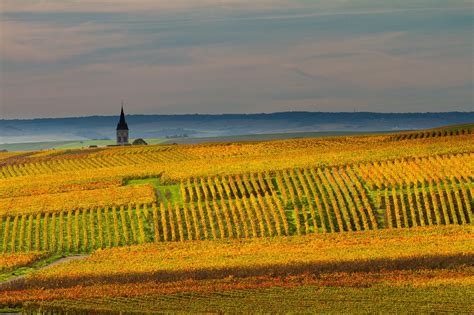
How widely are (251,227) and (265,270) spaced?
24.1 metres

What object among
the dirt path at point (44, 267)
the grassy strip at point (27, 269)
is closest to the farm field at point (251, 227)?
the grassy strip at point (27, 269)

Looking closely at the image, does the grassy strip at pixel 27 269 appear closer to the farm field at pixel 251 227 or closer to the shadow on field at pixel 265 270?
the farm field at pixel 251 227

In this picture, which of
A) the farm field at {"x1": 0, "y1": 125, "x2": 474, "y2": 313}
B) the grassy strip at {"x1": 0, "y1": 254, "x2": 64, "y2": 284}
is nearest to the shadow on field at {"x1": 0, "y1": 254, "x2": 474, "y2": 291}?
the farm field at {"x1": 0, "y1": 125, "x2": 474, "y2": 313}

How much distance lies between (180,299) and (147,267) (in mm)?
11506

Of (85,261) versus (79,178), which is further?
(79,178)

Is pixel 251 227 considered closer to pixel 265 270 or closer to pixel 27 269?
pixel 27 269

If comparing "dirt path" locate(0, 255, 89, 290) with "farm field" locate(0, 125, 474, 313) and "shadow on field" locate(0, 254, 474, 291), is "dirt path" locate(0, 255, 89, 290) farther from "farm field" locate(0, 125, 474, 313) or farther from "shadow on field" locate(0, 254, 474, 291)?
"shadow on field" locate(0, 254, 474, 291)

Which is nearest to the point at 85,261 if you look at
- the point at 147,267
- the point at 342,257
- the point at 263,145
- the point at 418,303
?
the point at 147,267

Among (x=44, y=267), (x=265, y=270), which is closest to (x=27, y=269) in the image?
(x=44, y=267)

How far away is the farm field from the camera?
50.2 meters

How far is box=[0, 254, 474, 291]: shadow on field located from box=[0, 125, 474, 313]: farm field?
4.4 inches

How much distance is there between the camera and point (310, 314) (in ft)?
145

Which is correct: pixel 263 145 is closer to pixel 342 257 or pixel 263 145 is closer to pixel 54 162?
pixel 54 162

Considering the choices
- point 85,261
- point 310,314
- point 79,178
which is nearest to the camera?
point 310,314
